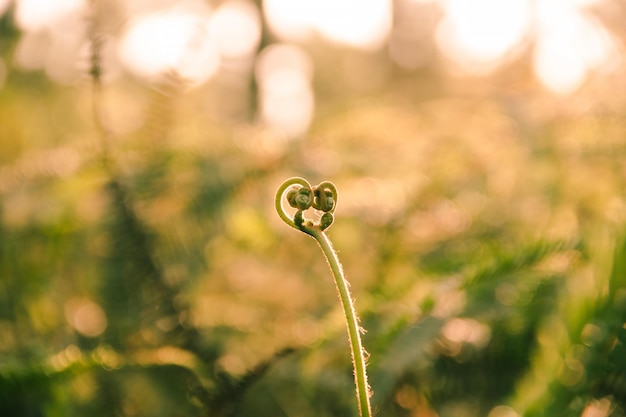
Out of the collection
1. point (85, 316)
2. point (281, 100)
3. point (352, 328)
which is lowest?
point (85, 316)

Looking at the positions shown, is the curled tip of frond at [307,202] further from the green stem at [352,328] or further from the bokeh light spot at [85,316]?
the bokeh light spot at [85,316]

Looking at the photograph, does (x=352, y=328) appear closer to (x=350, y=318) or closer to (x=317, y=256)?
(x=350, y=318)

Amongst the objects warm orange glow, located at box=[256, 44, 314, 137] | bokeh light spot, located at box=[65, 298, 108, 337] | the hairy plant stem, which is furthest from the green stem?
warm orange glow, located at box=[256, 44, 314, 137]

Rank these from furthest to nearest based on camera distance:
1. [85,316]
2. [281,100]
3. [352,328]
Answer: [281,100]
[85,316]
[352,328]

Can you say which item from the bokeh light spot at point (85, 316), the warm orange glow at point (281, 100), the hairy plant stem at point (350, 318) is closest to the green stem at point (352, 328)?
the hairy plant stem at point (350, 318)

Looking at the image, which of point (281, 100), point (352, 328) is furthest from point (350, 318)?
point (281, 100)

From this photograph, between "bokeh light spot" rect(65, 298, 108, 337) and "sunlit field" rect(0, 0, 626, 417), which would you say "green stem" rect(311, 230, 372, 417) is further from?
"bokeh light spot" rect(65, 298, 108, 337)

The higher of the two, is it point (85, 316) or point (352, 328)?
point (352, 328)

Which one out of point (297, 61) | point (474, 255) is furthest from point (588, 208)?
point (297, 61)

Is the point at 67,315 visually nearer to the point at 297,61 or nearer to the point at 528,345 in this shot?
the point at 528,345
